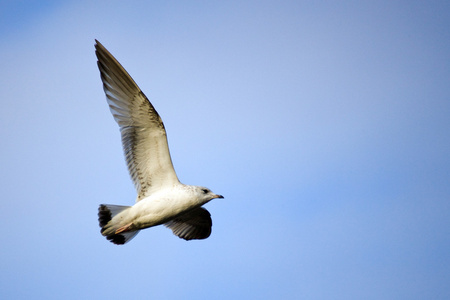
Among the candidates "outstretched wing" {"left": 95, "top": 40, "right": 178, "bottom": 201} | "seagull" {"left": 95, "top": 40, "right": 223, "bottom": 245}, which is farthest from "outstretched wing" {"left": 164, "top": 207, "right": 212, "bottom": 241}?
"outstretched wing" {"left": 95, "top": 40, "right": 178, "bottom": 201}

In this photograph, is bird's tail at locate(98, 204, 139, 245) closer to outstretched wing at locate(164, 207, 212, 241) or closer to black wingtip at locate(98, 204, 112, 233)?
black wingtip at locate(98, 204, 112, 233)

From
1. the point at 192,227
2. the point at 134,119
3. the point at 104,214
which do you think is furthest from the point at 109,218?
the point at 192,227

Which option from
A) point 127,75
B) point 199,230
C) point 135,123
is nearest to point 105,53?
point 127,75

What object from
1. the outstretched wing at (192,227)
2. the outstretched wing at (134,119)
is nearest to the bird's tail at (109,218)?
the outstretched wing at (134,119)

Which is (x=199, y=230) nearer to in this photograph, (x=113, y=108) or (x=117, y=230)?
(x=117, y=230)

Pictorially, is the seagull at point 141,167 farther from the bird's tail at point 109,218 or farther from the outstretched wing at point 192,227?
the outstretched wing at point 192,227

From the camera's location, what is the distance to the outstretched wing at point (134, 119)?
8.03 m

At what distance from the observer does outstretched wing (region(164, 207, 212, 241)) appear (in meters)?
9.34

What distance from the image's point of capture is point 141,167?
8.19 m

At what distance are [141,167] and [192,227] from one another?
169 cm

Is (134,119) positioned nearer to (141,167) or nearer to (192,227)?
(141,167)

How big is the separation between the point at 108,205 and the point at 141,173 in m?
0.64

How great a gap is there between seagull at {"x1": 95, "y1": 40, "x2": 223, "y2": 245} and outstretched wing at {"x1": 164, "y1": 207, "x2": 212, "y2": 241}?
4.05 ft

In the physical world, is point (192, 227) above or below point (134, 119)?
below
